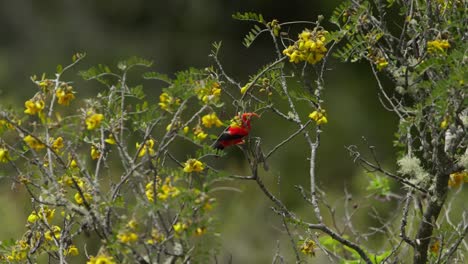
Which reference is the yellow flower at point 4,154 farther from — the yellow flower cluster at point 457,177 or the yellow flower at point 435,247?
the yellow flower at point 435,247

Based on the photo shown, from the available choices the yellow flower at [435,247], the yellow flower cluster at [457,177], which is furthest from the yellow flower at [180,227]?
the yellow flower at [435,247]

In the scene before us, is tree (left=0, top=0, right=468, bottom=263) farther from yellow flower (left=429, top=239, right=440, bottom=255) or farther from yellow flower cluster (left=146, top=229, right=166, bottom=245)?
yellow flower (left=429, top=239, right=440, bottom=255)

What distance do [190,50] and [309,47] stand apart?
309 inches

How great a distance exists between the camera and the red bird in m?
2.38

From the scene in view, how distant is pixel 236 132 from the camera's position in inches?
94.5

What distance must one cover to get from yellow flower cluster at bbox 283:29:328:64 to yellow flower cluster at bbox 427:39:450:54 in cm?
29

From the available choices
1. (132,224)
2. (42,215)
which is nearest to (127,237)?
(132,224)

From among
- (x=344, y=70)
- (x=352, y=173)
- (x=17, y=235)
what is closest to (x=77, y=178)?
(x=17, y=235)

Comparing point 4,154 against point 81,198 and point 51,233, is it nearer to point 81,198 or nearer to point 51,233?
point 81,198

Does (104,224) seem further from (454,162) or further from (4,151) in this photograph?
(454,162)

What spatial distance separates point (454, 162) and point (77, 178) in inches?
44.8

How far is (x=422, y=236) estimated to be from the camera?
258cm

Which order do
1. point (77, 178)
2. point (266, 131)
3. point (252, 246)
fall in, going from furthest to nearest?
1. point (266, 131)
2. point (252, 246)
3. point (77, 178)

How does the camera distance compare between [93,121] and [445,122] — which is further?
[445,122]
